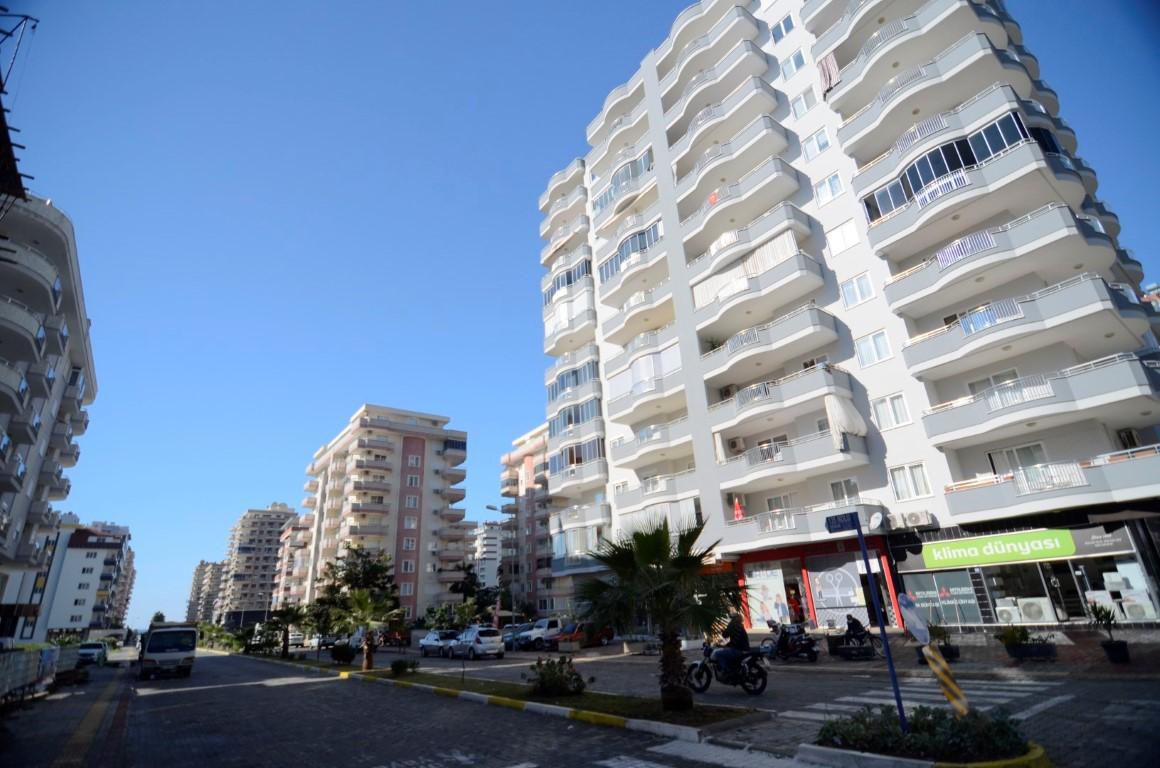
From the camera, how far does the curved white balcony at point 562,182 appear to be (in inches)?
1965

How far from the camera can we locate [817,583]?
26625mm

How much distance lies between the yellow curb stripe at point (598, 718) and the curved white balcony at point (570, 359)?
3301 cm

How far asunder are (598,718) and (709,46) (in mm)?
39257

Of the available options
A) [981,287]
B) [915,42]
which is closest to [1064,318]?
[981,287]

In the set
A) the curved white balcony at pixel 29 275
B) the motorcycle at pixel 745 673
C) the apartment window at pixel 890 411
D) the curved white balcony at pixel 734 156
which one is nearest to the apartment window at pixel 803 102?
the curved white balcony at pixel 734 156

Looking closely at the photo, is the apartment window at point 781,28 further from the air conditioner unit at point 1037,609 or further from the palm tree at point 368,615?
the palm tree at point 368,615

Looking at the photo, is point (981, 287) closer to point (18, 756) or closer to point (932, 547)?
point (932, 547)

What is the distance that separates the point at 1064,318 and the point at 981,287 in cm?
378

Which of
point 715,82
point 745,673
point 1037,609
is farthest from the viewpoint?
point 715,82

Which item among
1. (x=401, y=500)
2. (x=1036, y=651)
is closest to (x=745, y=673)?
(x=1036, y=651)

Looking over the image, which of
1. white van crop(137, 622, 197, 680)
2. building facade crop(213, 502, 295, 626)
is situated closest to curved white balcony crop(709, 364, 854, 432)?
white van crop(137, 622, 197, 680)

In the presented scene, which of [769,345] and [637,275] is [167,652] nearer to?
[769,345]

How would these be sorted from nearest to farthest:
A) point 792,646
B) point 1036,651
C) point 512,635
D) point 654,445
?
1. point 1036,651
2. point 792,646
3. point 654,445
4. point 512,635

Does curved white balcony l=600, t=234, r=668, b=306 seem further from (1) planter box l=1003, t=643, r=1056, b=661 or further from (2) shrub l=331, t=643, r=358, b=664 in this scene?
(1) planter box l=1003, t=643, r=1056, b=661
